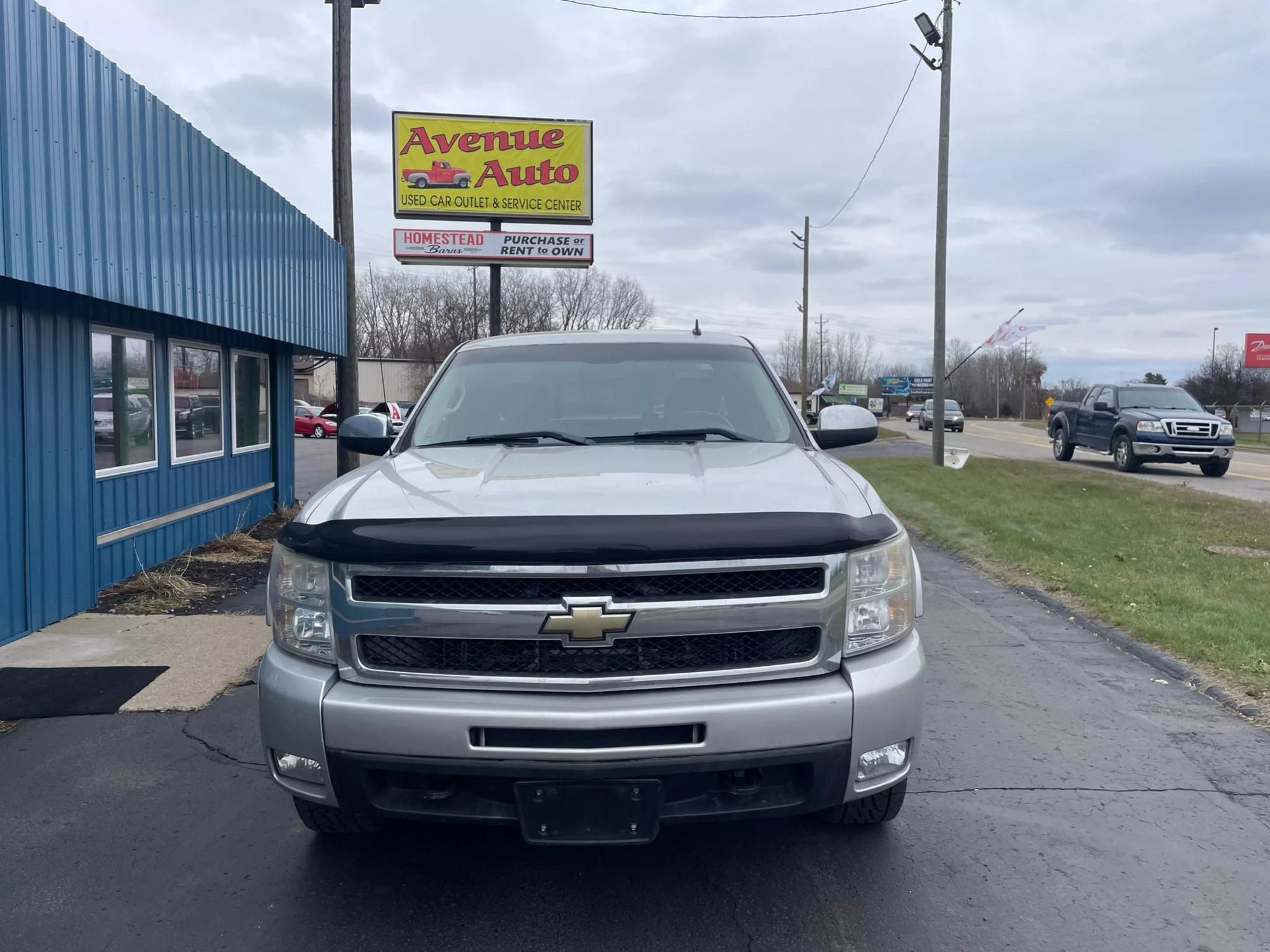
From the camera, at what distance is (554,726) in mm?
2562

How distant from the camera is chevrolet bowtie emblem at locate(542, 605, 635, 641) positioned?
2635 millimetres

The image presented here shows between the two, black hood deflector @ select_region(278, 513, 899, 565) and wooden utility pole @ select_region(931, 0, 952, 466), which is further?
wooden utility pole @ select_region(931, 0, 952, 466)

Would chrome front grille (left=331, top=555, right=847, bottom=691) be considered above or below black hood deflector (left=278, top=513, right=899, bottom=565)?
below

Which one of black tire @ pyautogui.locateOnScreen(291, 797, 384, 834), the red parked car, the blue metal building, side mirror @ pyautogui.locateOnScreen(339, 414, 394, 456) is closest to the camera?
black tire @ pyautogui.locateOnScreen(291, 797, 384, 834)

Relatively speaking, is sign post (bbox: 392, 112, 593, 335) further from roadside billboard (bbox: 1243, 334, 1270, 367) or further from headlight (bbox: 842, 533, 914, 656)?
roadside billboard (bbox: 1243, 334, 1270, 367)

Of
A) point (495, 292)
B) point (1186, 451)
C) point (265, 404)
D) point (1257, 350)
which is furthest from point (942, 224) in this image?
point (1257, 350)

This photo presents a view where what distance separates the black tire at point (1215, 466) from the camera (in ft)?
59.8

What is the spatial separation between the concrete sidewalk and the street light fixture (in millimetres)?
16378

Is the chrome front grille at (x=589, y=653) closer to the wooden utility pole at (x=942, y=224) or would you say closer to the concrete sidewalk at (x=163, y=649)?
the concrete sidewalk at (x=163, y=649)

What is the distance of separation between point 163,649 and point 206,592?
1907mm

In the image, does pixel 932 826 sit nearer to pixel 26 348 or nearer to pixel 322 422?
pixel 26 348

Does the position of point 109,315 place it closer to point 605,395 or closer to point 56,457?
point 56,457

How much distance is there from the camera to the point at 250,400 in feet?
38.1

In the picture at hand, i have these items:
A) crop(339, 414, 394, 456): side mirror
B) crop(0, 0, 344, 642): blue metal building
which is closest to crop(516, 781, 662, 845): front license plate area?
crop(339, 414, 394, 456): side mirror
